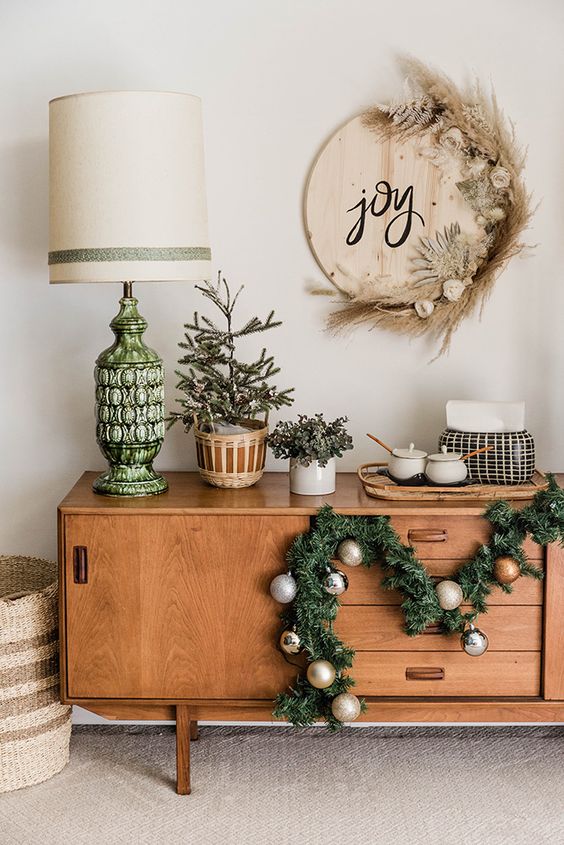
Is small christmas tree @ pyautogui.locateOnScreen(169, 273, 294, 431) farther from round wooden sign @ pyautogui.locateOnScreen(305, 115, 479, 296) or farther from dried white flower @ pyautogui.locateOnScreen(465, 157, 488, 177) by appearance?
dried white flower @ pyautogui.locateOnScreen(465, 157, 488, 177)

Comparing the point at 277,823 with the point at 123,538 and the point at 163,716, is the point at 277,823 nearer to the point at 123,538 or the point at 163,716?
the point at 163,716

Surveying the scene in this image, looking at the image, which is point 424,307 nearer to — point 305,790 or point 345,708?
point 345,708

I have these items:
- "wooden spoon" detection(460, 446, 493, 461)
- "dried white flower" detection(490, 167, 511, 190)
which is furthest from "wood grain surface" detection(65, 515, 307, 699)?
"dried white flower" detection(490, 167, 511, 190)

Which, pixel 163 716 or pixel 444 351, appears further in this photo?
pixel 444 351

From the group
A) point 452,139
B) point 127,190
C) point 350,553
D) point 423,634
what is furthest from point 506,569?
point 127,190

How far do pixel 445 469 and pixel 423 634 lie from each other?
1.36 ft

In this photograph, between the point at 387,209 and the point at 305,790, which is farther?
the point at 387,209

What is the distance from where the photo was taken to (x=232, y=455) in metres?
2.49

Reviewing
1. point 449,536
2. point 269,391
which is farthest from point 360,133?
point 449,536

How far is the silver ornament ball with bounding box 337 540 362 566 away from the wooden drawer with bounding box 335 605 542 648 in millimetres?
146

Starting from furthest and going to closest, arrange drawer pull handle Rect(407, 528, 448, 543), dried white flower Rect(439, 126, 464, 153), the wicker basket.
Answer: dried white flower Rect(439, 126, 464, 153), the wicker basket, drawer pull handle Rect(407, 528, 448, 543)

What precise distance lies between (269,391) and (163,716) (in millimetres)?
878

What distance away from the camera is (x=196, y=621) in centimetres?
241

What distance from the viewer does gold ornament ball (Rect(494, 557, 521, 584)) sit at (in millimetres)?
2344
